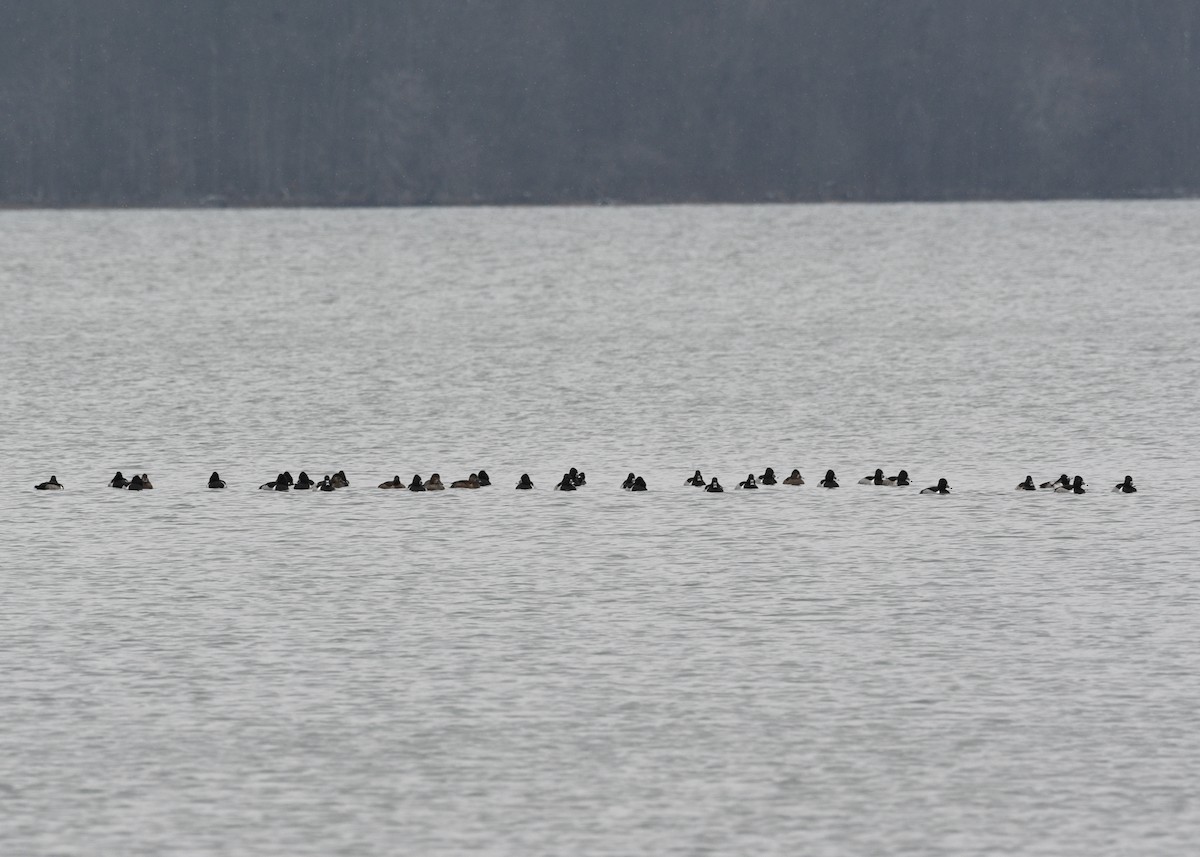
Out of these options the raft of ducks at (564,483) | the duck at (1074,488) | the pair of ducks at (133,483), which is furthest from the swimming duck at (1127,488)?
the pair of ducks at (133,483)

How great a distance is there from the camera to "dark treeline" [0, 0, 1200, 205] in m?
194

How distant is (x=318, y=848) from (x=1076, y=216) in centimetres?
15811

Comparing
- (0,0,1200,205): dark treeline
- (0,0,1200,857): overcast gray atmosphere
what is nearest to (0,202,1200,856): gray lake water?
(0,0,1200,857): overcast gray atmosphere

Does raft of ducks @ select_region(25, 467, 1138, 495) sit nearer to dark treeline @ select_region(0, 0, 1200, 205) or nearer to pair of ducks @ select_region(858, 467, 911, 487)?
pair of ducks @ select_region(858, 467, 911, 487)

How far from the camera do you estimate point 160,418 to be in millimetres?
34812

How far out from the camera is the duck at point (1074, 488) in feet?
82.6

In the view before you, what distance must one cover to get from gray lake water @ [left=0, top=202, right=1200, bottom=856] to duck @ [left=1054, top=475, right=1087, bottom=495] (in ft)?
1.32

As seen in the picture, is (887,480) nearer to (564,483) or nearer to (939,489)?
(939,489)

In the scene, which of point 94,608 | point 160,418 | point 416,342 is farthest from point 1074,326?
point 94,608

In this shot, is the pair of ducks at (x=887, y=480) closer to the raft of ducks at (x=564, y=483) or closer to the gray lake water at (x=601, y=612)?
the raft of ducks at (x=564, y=483)

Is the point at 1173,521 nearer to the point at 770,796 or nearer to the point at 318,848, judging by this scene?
the point at 770,796

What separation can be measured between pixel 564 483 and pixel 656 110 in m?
173

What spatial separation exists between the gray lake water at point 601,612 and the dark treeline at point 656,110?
14991cm

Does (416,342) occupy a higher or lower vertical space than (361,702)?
higher
